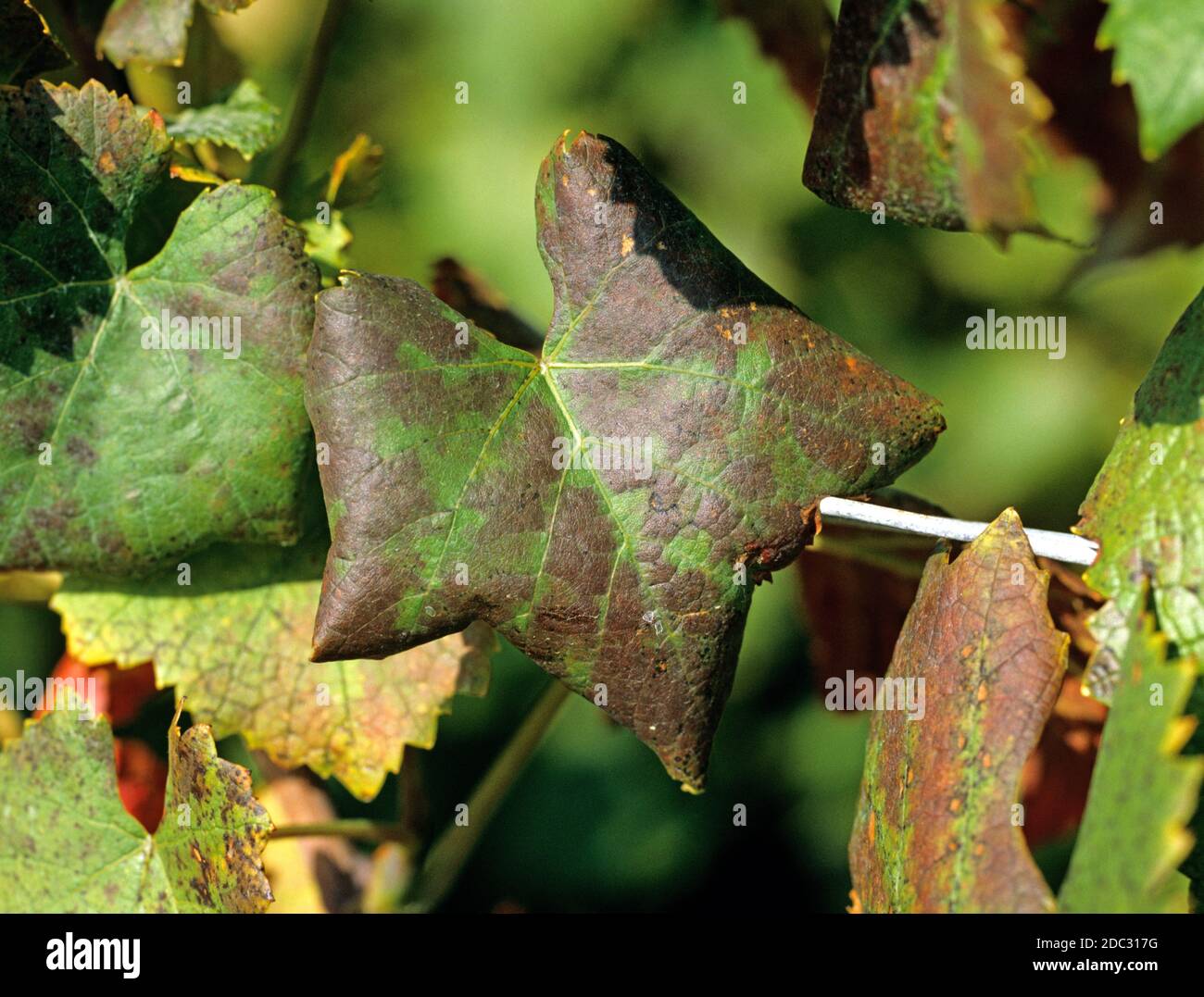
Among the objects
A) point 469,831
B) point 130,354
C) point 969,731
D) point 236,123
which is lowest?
point 469,831

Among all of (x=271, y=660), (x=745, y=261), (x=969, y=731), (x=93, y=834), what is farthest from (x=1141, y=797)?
(x=745, y=261)

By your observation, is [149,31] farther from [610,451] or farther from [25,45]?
[610,451]

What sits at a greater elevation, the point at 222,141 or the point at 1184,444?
the point at 222,141

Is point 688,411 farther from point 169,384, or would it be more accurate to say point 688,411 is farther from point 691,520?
point 169,384

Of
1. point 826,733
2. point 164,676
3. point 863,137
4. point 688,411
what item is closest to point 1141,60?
point 863,137

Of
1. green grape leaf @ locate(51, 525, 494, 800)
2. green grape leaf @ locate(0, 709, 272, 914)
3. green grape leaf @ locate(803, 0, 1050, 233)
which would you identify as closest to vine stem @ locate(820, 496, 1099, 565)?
green grape leaf @ locate(803, 0, 1050, 233)

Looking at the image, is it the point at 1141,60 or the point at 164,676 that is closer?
the point at 1141,60

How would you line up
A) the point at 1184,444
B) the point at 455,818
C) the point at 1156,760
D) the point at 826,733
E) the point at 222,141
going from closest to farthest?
the point at 1156,760 < the point at 1184,444 < the point at 222,141 < the point at 455,818 < the point at 826,733
